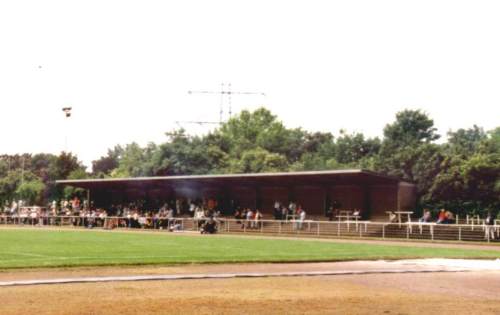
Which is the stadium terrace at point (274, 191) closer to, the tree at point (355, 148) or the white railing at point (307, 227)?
the white railing at point (307, 227)

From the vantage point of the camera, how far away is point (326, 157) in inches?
4626

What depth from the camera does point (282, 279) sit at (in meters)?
18.6

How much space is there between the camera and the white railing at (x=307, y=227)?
4441 cm

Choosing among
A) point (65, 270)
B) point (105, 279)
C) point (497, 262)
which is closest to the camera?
point (105, 279)

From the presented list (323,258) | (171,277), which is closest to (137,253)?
(323,258)

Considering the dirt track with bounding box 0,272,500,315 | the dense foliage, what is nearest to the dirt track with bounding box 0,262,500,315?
Answer: the dirt track with bounding box 0,272,500,315

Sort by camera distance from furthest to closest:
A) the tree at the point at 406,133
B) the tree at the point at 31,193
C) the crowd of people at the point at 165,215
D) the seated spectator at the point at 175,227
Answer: the tree at the point at 406,133 → the tree at the point at 31,193 → the seated spectator at the point at 175,227 → the crowd of people at the point at 165,215

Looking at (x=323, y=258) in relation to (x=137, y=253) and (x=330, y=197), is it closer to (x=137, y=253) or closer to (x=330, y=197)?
(x=137, y=253)

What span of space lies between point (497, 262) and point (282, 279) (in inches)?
414

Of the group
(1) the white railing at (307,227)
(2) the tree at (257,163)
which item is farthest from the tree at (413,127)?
(1) the white railing at (307,227)

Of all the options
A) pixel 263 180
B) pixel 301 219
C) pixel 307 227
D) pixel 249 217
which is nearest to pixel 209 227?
pixel 249 217

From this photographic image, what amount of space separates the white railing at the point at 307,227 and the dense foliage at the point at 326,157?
1204cm

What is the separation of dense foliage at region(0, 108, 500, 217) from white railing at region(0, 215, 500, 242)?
12041 millimetres

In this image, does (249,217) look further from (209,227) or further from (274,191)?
(209,227)
